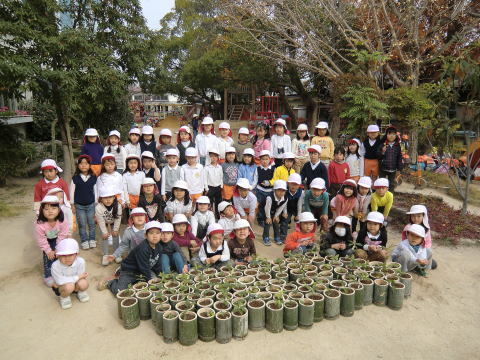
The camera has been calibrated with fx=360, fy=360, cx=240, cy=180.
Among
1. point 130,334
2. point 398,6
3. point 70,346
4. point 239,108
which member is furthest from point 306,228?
point 239,108

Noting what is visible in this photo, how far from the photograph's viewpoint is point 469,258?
17.9 feet

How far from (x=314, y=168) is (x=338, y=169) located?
0.45 m

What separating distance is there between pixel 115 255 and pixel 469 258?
5228 millimetres

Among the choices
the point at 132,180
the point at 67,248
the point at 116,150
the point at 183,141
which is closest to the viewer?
the point at 67,248

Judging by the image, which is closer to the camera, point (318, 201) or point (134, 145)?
point (318, 201)

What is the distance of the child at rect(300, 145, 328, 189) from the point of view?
242 inches

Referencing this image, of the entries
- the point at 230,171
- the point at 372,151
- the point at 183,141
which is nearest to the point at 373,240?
the point at 372,151

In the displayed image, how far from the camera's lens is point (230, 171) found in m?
6.10

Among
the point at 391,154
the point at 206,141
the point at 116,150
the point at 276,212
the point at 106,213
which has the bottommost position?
the point at 276,212

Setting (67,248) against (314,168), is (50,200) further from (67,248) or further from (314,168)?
(314,168)

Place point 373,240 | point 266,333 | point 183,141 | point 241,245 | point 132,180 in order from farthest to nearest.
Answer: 1. point 183,141
2. point 132,180
3. point 373,240
4. point 241,245
5. point 266,333

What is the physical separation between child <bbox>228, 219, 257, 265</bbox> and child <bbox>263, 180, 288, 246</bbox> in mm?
999

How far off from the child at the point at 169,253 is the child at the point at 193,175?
55.6 inches

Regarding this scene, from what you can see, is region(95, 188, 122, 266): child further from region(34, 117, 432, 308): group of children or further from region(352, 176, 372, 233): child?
region(352, 176, 372, 233): child
